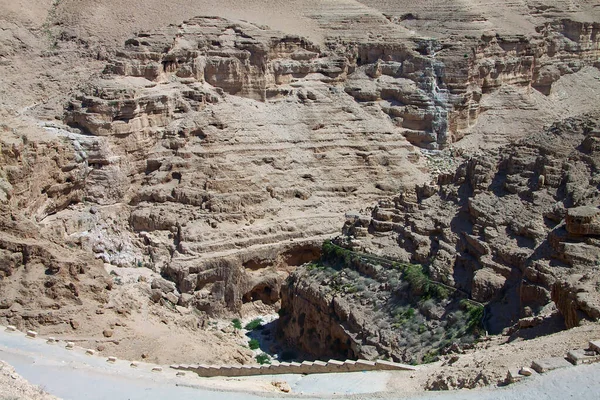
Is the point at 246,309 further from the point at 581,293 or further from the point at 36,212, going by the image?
the point at 581,293

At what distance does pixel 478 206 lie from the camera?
34688 mm

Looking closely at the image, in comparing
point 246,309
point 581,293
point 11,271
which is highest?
point 581,293

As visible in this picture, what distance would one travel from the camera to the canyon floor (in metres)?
30.6

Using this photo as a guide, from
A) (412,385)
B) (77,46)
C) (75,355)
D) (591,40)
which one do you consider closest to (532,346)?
(412,385)

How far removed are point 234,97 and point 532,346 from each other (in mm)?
28315

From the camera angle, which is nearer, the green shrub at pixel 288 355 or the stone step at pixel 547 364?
the stone step at pixel 547 364

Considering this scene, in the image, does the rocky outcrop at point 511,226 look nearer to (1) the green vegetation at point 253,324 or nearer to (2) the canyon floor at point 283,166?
(2) the canyon floor at point 283,166

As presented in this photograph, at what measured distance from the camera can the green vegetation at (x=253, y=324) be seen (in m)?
39.4

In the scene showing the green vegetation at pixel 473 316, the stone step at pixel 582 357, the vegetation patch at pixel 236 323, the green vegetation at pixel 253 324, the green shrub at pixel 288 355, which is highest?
the stone step at pixel 582 357

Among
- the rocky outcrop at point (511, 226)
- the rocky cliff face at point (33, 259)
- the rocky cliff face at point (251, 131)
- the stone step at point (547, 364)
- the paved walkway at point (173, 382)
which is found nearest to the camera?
the paved walkway at point (173, 382)

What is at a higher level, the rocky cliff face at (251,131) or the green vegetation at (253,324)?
the rocky cliff face at (251,131)

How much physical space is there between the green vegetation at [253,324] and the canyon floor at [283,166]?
1.50 feet

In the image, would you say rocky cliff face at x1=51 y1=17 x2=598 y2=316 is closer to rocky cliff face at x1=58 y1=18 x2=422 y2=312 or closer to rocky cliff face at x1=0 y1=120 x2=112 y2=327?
rocky cliff face at x1=58 y1=18 x2=422 y2=312

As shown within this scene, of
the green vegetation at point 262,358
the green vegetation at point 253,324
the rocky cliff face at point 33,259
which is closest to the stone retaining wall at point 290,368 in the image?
the rocky cliff face at point 33,259
